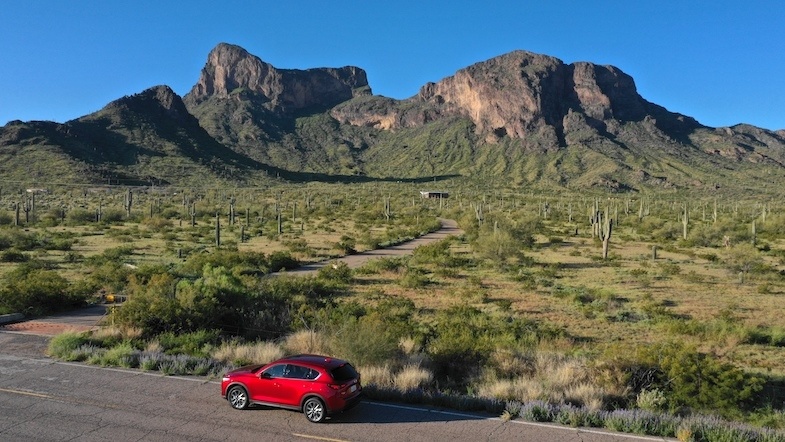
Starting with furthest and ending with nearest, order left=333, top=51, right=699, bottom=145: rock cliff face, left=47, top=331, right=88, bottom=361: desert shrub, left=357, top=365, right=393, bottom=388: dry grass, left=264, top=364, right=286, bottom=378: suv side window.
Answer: left=333, top=51, right=699, bottom=145: rock cliff face, left=47, top=331, right=88, bottom=361: desert shrub, left=357, top=365, right=393, bottom=388: dry grass, left=264, top=364, right=286, bottom=378: suv side window

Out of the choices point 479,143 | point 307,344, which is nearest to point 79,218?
point 307,344

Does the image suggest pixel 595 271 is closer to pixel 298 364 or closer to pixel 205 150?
pixel 298 364

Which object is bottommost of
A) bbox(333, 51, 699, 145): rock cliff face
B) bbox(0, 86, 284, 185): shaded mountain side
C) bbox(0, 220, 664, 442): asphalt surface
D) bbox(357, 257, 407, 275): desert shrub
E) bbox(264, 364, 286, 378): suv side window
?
bbox(0, 220, 664, 442): asphalt surface

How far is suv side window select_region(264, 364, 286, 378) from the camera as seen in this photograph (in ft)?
33.0

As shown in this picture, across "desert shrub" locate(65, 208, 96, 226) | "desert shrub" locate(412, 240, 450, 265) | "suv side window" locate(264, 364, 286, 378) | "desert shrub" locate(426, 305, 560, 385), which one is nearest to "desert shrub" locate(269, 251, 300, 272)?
"desert shrub" locate(412, 240, 450, 265)

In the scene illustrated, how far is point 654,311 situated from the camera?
66.2ft

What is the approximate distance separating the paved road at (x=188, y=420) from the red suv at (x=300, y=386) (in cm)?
24

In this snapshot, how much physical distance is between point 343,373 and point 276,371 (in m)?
1.31

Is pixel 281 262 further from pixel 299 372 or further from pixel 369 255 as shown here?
pixel 299 372

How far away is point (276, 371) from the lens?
10.1 meters

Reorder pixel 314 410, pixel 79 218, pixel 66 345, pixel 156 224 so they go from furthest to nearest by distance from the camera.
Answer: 1. pixel 79 218
2. pixel 156 224
3. pixel 66 345
4. pixel 314 410

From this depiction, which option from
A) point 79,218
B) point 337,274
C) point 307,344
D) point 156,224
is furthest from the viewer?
point 79,218

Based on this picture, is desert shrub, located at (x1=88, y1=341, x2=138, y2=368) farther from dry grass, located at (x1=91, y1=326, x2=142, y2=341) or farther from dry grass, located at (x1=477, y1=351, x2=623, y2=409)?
dry grass, located at (x1=477, y1=351, x2=623, y2=409)

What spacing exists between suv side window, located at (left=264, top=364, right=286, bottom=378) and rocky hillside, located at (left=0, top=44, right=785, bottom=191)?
101260mm
